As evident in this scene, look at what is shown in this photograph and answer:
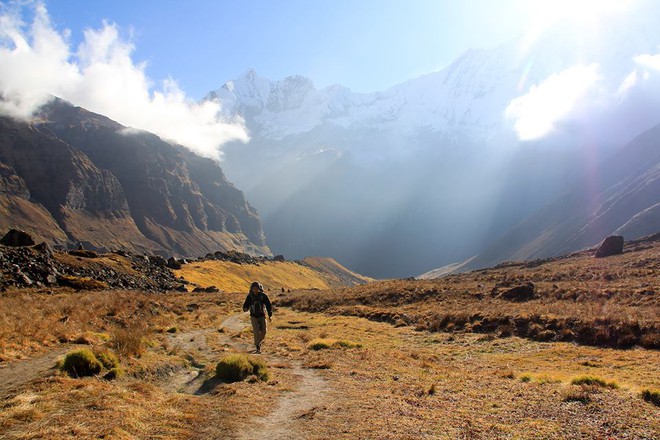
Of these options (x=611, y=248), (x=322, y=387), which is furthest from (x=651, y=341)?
(x=611, y=248)

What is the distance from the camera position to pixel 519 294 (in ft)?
113

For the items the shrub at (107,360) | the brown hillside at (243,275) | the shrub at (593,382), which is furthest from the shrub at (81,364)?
the brown hillside at (243,275)

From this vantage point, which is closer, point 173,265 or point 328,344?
point 328,344

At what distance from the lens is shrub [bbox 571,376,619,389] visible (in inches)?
407

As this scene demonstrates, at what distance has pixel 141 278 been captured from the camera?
203 ft

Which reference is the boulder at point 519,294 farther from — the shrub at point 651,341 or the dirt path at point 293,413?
the dirt path at point 293,413

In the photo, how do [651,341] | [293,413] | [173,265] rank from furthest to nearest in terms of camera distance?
[173,265], [651,341], [293,413]

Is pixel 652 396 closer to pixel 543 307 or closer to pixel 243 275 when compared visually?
pixel 543 307

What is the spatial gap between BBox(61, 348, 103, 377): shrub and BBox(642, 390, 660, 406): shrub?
1288 centimetres

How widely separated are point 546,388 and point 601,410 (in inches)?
89.9

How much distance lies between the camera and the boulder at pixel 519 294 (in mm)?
33906

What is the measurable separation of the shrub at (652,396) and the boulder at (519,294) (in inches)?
1022

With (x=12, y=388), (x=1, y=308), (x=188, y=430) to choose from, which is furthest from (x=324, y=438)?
(x=1, y=308)

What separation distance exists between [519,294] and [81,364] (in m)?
32.6
